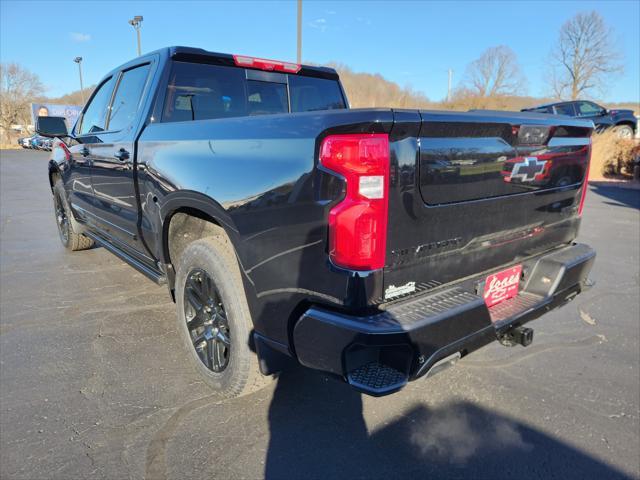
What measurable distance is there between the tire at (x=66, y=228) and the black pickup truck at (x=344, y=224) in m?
2.59

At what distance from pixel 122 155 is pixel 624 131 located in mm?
20043

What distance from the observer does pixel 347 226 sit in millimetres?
1695

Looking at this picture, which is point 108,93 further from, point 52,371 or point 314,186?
point 314,186

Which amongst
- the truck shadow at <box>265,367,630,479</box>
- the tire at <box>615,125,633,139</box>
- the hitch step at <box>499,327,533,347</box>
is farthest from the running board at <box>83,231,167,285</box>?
the tire at <box>615,125,633,139</box>

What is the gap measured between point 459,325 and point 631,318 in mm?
2851

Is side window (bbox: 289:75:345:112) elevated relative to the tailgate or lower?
elevated

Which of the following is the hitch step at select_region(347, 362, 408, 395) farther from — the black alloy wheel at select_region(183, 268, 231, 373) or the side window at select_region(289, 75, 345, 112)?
the side window at select_region(289, 75, 345, 112)

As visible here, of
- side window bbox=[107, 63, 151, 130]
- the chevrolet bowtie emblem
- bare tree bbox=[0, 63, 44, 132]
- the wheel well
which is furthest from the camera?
bare tree bbox=[0, 63, 44, 132]

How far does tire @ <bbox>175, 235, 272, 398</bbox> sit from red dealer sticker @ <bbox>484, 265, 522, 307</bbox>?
4.14 ft

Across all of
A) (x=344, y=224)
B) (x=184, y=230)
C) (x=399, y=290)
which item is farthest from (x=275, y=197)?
(x=184, y=230)

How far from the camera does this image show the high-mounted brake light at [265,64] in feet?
11.1

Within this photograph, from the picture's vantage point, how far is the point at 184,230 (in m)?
2.91

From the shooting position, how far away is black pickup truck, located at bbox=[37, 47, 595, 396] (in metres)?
1.73

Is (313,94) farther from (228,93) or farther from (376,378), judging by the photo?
(376,378)
